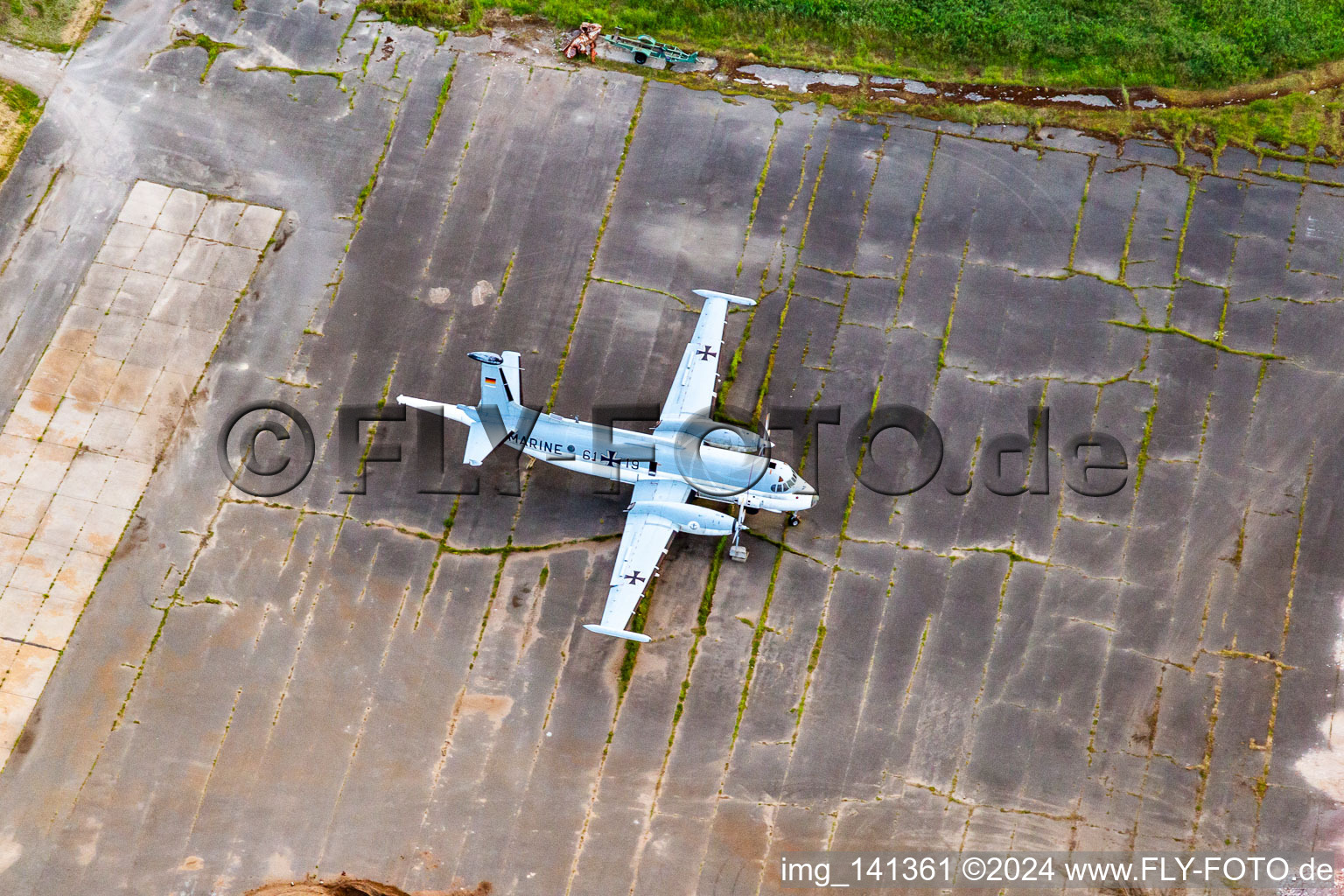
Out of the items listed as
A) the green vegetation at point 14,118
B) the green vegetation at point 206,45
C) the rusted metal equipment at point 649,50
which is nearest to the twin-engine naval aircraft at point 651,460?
the rusted metal equipment at point 649,50

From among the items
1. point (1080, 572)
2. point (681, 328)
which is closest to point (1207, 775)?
point (1080, 572)

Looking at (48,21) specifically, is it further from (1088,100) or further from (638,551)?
(1088,100)

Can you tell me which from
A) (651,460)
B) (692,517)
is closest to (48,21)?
(651,460)

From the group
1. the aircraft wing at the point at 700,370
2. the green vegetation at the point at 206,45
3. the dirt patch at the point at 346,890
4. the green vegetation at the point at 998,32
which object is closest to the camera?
the dirt patch at the point at 346,890

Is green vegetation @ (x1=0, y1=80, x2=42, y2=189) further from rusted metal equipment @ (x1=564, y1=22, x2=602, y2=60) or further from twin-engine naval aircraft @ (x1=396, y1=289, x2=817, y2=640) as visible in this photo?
rusted metal equipment @ (x1=564, y1=22, x2=602, y2=60)

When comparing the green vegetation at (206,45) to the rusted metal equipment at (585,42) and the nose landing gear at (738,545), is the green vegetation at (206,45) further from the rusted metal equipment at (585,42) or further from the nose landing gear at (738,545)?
the nose landing gear at (738,545)

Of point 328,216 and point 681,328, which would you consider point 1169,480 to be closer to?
point 681,328

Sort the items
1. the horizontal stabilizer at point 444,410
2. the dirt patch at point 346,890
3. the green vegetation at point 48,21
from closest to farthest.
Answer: the dirt patch at point 346,890, the horizontal stabilizer at point 444,410, the green vegetation at point 48,21
